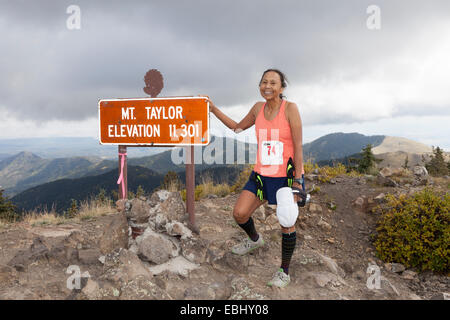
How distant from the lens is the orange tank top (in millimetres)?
3430

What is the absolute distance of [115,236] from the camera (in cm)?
432

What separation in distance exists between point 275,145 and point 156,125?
2.35 meters

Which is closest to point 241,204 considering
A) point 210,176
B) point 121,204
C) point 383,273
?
point 121,204

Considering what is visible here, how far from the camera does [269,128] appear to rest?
3.50 metres

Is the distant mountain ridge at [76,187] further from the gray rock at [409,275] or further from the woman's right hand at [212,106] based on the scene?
the gray rock at [409,275]

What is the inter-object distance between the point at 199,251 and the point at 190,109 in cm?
220

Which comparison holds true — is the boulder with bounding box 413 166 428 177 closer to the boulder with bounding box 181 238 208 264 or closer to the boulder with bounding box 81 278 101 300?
the boulder with bounding box 181 238 208 264

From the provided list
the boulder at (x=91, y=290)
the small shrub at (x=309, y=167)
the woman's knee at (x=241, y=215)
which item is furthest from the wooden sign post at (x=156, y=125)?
the small shrub at (x=309, y=167)

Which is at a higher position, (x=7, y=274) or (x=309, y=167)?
(x=309, y=167)

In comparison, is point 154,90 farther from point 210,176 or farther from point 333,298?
point 210,176

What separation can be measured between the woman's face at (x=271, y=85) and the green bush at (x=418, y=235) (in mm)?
3727

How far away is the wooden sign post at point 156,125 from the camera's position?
187 inches

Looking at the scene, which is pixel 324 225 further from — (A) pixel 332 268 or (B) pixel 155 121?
(B) pixel 155 121

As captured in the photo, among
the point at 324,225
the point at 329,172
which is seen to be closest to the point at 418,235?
the point at 324,225
